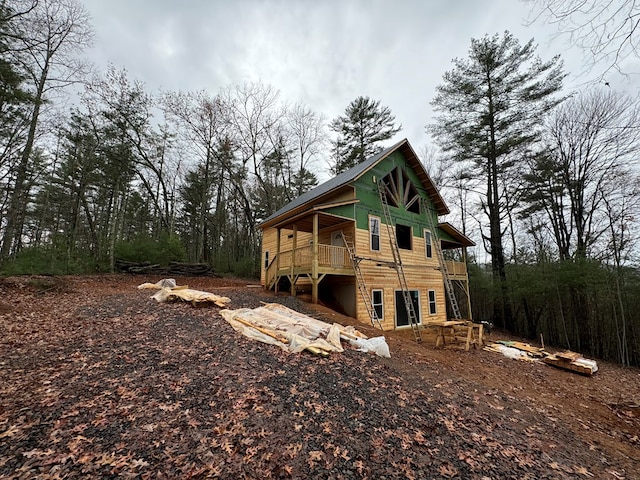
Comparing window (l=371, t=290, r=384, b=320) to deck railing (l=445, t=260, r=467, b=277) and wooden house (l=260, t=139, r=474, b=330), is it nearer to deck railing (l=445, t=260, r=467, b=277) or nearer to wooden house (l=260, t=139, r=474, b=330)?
wooden house (l=260, t=139, r=474, b=330)

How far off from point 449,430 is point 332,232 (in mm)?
9798

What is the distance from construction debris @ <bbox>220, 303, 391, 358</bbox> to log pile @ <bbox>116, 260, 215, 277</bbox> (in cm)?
1155

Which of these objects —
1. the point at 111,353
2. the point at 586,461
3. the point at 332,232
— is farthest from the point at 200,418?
the point at 332,232

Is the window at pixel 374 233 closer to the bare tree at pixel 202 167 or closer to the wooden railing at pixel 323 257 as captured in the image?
the wooden railing at pixel 323 257

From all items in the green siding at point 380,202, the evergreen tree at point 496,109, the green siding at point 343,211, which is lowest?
the green siding at point 343,211

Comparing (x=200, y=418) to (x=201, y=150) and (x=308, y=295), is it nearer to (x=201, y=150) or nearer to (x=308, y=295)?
(x=308, y=295)

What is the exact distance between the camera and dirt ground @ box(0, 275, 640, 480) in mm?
2729

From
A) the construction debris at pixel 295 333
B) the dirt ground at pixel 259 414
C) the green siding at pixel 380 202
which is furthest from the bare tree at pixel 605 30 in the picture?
the green siding at pixel 380 202

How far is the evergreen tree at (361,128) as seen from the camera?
23281 millimetres

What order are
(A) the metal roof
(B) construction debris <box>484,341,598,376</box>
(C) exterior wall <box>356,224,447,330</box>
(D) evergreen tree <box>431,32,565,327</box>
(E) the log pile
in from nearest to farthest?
(B) construction debris <box>484,341,598,376</box> < (C) exterior wall <box>356,224,447,330</box> < (A) the metal roof < (D) evergreen tree <box>431,32,565,327</box> < (E) the log pile

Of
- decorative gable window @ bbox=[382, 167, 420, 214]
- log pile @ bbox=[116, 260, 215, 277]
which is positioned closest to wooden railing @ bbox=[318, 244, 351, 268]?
decorative gable window @ bbox=[382, 167, 420, 214]

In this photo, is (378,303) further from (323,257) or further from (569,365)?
(569,365)

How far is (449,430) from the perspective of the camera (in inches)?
146

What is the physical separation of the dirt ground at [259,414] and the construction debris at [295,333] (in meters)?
0.26
